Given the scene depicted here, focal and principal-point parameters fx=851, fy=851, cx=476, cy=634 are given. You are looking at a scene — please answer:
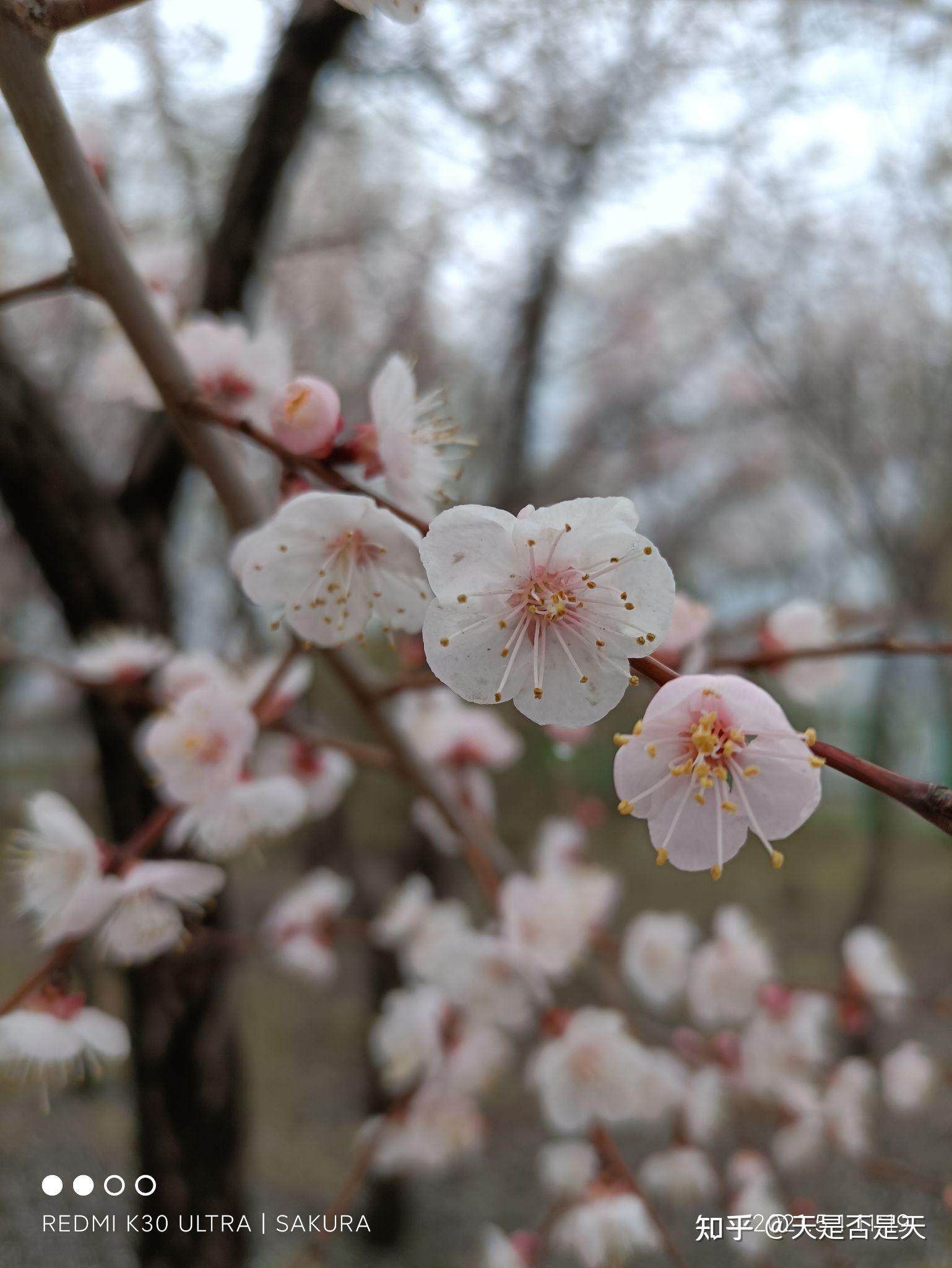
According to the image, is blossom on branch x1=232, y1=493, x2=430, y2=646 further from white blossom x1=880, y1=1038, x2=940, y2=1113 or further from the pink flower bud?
white blossom x1=880, y1=1038, x2=940, y2=1113

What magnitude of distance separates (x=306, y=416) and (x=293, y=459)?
3 centimetres

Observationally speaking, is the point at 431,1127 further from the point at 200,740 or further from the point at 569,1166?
the point at 200,740

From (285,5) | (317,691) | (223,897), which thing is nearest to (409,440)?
(223,897)

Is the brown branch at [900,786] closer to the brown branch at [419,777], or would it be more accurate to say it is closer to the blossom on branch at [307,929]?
the brown branch at [419,777]

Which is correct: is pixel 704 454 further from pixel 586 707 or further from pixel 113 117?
pixel 586 707

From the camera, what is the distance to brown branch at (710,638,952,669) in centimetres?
75

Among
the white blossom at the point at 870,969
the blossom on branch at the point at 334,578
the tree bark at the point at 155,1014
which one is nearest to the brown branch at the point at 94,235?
the blossom on branch at the point at 334,578

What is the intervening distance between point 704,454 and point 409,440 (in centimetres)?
446

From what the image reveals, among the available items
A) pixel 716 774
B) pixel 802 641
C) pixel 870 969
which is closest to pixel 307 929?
pixel 870 969

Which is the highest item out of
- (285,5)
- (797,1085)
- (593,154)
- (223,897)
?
(593,154)

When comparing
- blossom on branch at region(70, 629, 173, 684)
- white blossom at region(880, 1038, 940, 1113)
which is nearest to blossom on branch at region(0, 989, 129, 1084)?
blossom on branch at region(70, 629, 173, 684)

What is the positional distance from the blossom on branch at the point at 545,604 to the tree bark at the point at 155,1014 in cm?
115

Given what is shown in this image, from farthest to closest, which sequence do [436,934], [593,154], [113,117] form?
[593,154] < [113,117] < [436,934]

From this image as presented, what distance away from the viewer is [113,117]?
2.27 metres
